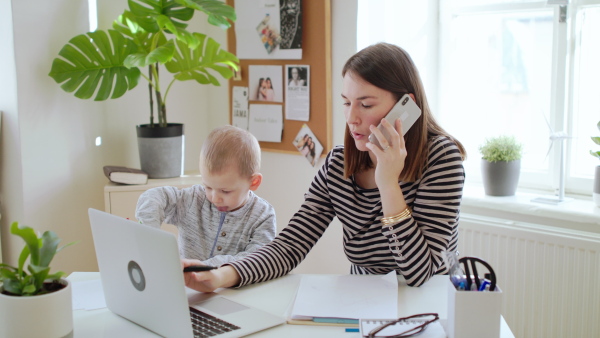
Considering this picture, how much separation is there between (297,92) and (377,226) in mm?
1392

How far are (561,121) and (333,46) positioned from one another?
99 centimetres

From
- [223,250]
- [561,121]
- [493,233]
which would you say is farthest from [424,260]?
[561,121]

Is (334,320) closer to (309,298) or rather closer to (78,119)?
(309,298)

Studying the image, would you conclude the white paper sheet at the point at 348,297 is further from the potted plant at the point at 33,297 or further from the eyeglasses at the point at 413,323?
the potted plant at the point at 33,297

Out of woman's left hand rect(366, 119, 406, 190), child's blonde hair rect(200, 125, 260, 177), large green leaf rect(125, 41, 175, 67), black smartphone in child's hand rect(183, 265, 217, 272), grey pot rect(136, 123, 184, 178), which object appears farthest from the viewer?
grey pot rect(136, 123, 184, 178)

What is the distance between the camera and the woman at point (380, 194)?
1.53 meters

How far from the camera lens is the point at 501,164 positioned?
2.57 meters

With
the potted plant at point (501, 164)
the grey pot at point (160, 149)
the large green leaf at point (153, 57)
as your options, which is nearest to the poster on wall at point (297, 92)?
the grey pot at point (160, 149)

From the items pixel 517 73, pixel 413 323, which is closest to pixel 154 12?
pixel 517 73

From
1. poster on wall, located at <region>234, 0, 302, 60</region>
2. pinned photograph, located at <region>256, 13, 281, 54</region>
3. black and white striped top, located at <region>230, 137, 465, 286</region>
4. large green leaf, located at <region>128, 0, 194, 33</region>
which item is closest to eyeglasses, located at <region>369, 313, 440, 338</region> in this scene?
black and white striped top, located at <region>230, 137, 465, 286</region>

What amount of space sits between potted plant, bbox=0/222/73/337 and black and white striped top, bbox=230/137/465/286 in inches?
18.4

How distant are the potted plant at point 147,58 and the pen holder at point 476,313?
1.69m

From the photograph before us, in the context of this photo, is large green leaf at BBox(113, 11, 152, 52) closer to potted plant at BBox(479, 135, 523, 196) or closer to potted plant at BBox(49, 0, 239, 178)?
potted plant at BBox(49, 0, 239, 178)

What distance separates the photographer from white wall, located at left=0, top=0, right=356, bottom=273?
2.50m
